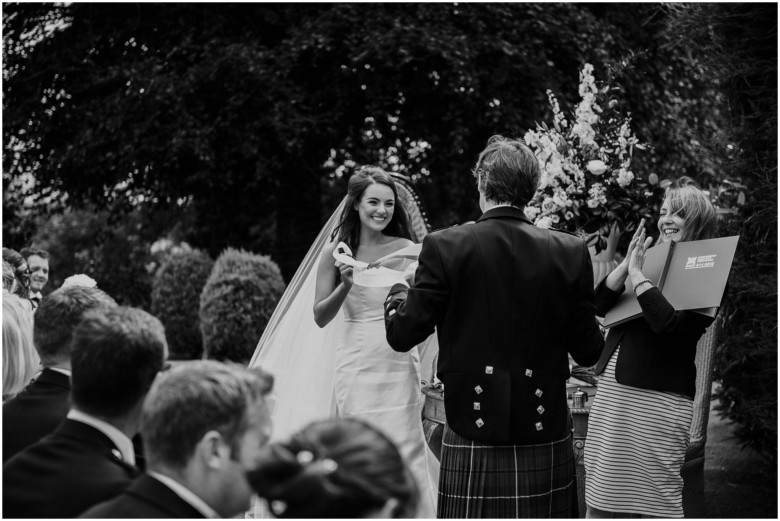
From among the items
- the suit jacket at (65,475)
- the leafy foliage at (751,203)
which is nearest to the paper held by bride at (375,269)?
the suit jacket at (65,475)

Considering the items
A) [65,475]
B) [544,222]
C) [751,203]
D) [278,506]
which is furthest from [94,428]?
[751,203]

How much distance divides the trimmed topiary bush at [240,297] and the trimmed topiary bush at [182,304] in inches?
84.0

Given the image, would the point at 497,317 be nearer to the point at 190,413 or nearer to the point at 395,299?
the point at 395,299

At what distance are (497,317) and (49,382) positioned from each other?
1641 mm

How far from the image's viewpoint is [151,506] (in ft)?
6.66

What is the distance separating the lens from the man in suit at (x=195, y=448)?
6.58ft

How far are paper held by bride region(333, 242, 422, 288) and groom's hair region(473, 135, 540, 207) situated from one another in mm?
1199

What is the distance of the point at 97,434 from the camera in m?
2.54

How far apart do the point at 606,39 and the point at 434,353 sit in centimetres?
854

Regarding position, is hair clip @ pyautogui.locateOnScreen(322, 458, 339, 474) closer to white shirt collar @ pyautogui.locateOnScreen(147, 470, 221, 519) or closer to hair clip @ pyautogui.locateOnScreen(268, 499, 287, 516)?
hair clip @ pyautogui.locateOnScreen(268, 499, 287, 516)

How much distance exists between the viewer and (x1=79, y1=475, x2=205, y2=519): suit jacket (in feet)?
6.63

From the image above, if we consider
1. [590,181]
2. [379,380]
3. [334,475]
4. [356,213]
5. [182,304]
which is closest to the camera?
[334,475]

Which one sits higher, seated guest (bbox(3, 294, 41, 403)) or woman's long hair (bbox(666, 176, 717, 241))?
woman's long hair (bbox(666, 176, 717, 241))

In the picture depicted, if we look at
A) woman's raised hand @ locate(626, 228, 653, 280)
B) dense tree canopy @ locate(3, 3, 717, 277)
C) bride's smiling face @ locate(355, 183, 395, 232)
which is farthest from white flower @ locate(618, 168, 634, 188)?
dense tree canopy @ locate(3, 3, 717, 277)
